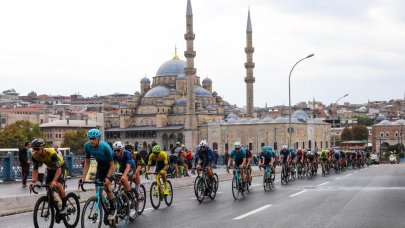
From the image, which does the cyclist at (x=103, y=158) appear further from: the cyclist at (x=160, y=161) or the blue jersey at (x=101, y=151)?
the cyclist at (x=160, y=161)

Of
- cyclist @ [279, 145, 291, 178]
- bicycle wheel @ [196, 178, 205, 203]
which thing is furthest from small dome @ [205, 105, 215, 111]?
bicycle wheel @ [196, 178, 205, 203]

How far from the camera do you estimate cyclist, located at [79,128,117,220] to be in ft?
35.1

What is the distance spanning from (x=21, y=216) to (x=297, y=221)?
5936mm

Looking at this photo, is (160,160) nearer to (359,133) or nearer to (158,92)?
(158,92)

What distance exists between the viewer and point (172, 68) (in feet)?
467

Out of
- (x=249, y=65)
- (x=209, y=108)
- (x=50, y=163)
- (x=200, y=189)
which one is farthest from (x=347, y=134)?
(x=50, y=163)

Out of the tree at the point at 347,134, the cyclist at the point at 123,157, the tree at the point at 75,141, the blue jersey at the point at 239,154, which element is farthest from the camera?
the tree at the point at 347,134

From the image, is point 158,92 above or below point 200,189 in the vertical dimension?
above

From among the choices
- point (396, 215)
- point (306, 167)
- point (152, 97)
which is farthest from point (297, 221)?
point (152, 97)

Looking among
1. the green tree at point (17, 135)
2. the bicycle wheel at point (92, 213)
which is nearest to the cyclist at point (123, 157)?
the bicycle wheel at point (92, 213)

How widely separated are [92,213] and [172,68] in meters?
132

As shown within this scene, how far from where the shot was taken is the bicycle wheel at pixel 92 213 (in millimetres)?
10305

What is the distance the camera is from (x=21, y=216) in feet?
47.9

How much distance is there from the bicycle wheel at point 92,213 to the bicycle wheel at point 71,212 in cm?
75
